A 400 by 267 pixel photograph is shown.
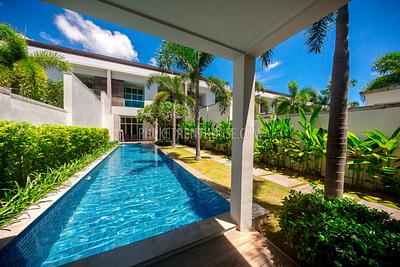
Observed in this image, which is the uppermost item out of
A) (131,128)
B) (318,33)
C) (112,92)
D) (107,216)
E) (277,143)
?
(112,92)

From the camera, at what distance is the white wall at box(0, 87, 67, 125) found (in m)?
4.46

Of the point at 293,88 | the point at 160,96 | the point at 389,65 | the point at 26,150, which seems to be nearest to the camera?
the point at 26,150

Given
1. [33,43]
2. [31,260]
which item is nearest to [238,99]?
[31,260]

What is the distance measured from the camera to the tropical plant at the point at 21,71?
327 inches

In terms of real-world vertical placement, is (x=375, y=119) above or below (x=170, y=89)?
below

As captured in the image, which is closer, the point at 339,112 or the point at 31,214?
the point at 339,112

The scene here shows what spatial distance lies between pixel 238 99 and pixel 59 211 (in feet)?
16.6

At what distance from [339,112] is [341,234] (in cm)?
205

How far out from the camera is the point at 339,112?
106 inches

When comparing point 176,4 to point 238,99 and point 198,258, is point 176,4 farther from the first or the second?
point 198,258

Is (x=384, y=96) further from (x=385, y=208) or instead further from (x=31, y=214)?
(x=31, y=214)

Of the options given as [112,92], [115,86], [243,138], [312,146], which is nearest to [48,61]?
[112,92]

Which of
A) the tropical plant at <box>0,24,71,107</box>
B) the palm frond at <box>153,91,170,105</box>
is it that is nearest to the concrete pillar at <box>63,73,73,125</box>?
the tropical plant at <box>0,24,71,107</box>

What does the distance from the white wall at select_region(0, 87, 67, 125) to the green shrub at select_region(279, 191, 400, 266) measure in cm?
759
